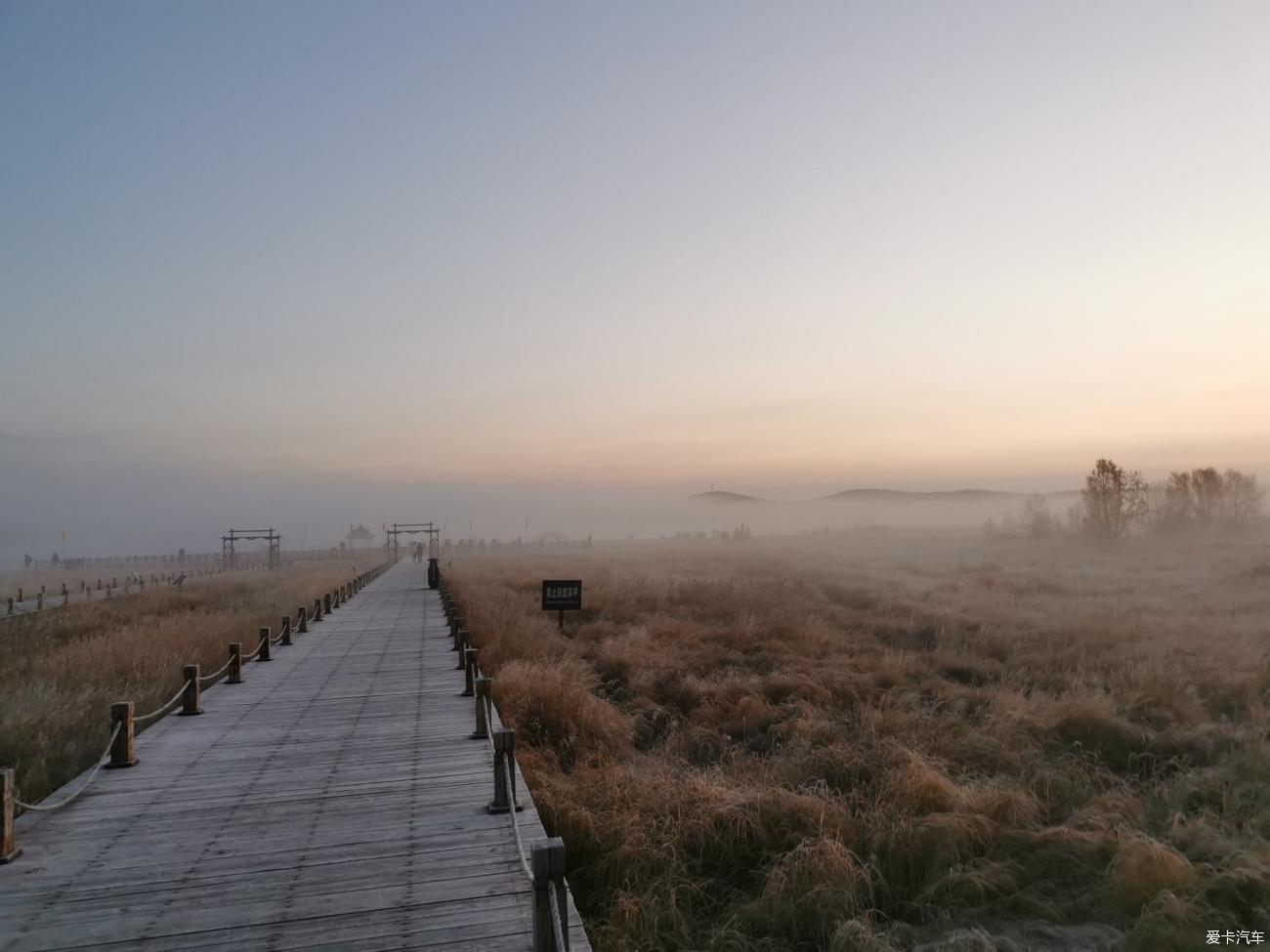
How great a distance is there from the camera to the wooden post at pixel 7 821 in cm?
506

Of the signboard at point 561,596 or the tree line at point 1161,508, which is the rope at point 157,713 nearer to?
the signboard at point 561,596

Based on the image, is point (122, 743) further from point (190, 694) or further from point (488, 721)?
→ point (488, 721)

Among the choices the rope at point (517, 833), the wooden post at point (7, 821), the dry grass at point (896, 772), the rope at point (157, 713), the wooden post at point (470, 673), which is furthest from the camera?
the wooden post at point (470, 673)

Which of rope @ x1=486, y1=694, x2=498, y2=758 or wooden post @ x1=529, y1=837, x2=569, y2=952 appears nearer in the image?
wooden post @ x1=529, y1=837, x2=569, y2=952

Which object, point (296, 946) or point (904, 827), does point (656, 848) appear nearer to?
point (904, 827)

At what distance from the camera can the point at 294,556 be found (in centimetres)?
7925

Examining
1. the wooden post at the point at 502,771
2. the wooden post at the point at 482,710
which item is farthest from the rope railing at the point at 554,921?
the wooden post at the point at 482,710

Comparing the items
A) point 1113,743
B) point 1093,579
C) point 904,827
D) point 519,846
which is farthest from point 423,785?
point 1093,579

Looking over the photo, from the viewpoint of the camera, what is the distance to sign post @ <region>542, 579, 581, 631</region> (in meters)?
16.7

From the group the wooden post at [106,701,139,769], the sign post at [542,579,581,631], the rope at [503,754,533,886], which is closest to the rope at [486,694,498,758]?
the rope at [503,754,533,886]

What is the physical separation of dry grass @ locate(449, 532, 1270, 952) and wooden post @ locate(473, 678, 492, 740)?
0.60 metres

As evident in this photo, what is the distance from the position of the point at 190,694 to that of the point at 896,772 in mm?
8997

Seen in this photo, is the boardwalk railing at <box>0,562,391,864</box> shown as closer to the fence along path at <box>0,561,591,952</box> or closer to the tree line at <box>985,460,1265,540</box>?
the fence along path at <box>0,561,591,952</box>

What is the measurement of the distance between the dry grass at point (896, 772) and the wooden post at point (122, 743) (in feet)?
13.3
